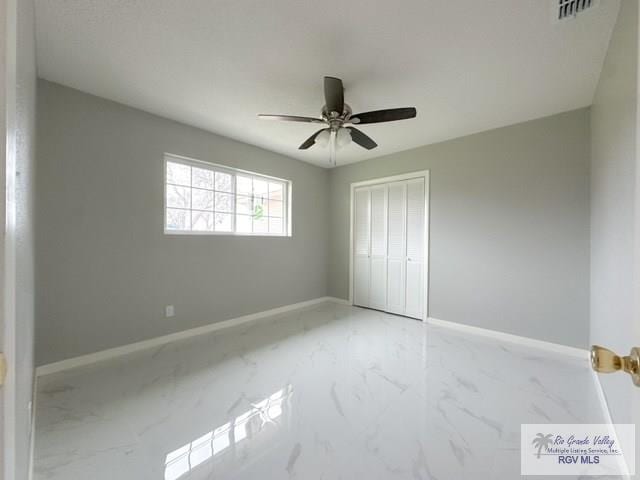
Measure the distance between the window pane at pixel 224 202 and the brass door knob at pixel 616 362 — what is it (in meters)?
3.53

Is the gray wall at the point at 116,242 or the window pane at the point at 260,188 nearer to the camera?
the gray wall at the point at 116,242

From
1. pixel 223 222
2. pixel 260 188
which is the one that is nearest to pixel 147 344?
pixel 223 222

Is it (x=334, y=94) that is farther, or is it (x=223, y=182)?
(x=223, y=182)

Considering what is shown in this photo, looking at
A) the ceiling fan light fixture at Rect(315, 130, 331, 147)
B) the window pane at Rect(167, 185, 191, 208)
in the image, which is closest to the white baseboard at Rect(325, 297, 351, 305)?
the window pane at Rect(167, 185, 191, 208)

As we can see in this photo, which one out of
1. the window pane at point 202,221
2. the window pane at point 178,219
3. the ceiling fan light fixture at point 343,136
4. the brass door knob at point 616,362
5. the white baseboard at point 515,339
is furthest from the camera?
the window pane at point 202,221

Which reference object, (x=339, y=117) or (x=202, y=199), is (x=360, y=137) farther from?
(x=202, y=199)

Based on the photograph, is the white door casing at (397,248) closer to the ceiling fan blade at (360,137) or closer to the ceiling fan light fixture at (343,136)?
the ceiling fan blade at (360,137)

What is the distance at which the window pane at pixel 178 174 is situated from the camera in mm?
3082

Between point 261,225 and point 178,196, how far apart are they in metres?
1.20

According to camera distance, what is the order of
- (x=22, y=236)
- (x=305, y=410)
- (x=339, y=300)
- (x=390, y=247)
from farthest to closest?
1. (x=339, y=300)
2. (x=390, y=247)
3. (x=305, y=410)
4. (x=22, y=236)

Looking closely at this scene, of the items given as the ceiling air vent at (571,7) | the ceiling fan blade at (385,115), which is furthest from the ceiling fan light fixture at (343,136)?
the ceiling air vent at (571,7)

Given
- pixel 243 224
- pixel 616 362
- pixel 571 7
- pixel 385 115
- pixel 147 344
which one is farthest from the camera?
pixel 243 224

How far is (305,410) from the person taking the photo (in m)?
1.84

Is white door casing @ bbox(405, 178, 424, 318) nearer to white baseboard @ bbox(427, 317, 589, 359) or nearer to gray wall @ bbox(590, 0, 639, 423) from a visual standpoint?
white baseboard @ bbox(427, 317, 589, 359)
